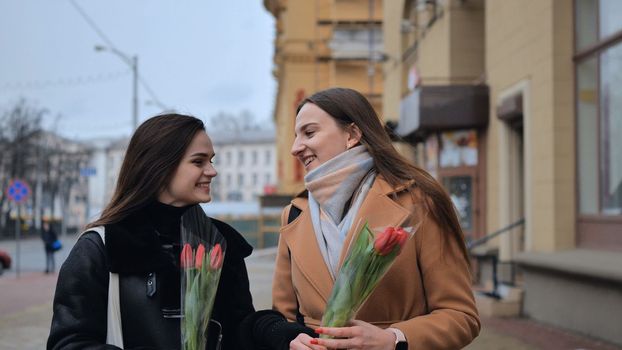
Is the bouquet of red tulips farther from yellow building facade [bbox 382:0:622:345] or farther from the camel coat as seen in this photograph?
yellow building facade [bbox 382:0:622:345]

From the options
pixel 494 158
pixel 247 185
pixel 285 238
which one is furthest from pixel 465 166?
pixel 247 185

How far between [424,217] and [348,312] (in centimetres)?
46

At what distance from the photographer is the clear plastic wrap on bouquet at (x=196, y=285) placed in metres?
2.49

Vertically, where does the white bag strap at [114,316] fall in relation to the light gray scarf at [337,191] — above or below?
below

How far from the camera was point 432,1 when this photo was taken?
1717 centimetres

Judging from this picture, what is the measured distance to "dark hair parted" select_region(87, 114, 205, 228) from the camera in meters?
2.81

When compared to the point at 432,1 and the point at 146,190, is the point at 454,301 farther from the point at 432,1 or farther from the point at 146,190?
the point at 432,1

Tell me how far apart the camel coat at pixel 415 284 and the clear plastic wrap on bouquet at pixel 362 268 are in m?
0.22

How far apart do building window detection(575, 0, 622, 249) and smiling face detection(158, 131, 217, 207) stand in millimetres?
7923

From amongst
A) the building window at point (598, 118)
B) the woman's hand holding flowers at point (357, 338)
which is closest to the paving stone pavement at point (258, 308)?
the building window at point (598, 118)

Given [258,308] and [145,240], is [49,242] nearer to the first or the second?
[258,308]

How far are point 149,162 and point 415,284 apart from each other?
1.05m

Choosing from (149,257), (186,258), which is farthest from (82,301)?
(186,258)

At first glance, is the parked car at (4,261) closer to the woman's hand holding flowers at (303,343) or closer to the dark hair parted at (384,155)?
the dark hair parted at (384,155)
